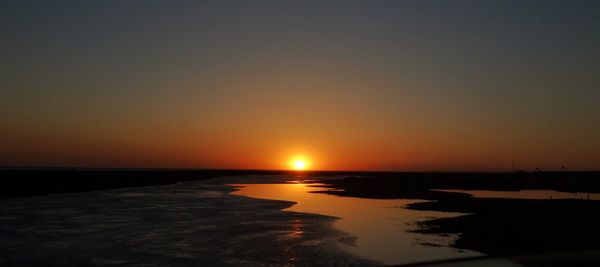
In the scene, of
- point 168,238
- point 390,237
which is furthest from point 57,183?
point 390,237

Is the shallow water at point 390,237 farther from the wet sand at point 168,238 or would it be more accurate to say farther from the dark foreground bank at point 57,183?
the dark foreground bank at point 57,183

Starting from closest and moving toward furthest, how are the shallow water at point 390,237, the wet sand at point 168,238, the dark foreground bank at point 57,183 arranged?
the wet sand at point 168,238
the shallow water at point 390,237
the dark foreground bank at point 57,183

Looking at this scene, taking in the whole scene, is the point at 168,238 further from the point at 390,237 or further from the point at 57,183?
the point at 57,183

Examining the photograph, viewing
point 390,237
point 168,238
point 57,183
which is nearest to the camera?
point 168,238

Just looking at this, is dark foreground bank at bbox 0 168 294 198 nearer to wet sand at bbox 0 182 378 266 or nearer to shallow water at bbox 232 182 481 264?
wet sand at bbox 0 182 378 266

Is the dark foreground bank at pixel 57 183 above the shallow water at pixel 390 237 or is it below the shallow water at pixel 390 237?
above

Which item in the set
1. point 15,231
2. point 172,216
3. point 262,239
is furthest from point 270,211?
point 15,231

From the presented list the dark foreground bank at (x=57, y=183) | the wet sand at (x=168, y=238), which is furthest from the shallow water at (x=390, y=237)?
the dark foreground bank at (x=57, y=183)

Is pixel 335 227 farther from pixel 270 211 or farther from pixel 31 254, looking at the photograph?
pixel 31 254

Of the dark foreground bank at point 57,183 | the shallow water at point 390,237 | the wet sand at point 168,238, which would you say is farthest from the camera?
the dark foreground bank at point 57,183

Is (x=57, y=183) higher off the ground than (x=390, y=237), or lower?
higher

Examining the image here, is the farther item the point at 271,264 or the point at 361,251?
the point at 361,251
